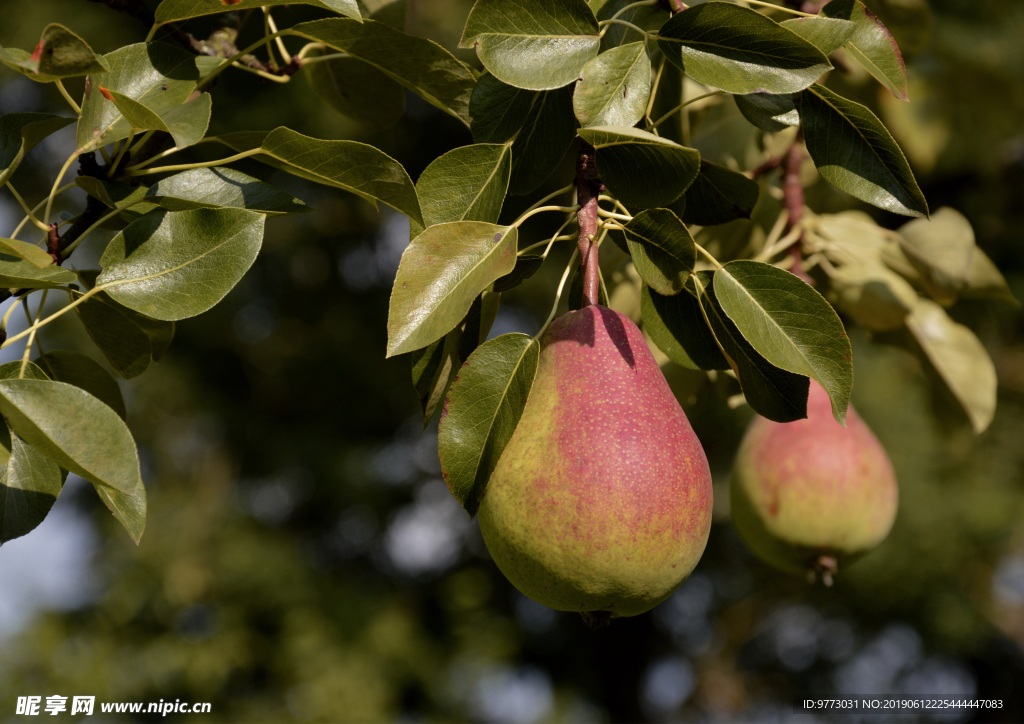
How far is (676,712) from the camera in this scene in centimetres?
346

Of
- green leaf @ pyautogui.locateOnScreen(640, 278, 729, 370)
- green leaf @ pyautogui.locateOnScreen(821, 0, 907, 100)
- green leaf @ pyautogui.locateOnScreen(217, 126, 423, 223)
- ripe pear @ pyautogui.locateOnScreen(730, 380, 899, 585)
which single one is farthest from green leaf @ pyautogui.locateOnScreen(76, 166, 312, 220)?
ripe pear @ pyautogui.locateOnScreen(730, 380, 899, 585)

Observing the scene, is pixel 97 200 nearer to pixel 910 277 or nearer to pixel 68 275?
pixel 68 275

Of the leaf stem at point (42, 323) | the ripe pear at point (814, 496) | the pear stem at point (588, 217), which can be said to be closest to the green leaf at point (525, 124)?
the pear stem at point (588, 217)

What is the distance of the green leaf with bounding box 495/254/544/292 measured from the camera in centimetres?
53

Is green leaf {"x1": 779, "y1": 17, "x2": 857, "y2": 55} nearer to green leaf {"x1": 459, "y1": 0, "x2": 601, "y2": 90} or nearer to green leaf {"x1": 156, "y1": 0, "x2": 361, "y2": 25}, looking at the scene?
green leaf {"x1": 459, "y1": 0, "x2": 601, "y2": 90}

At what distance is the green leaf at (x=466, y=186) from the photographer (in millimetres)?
485

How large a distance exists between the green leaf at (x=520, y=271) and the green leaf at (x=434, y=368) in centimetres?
4

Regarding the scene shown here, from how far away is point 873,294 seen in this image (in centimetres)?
85

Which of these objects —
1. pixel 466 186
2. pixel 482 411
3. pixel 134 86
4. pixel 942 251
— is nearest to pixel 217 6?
pixel 134 86

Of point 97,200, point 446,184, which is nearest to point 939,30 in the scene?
point 446,184

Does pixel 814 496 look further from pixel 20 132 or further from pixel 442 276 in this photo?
pixel 20 132

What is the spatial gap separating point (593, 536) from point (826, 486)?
481 millimetres

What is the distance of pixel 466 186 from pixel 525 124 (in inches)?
2.9

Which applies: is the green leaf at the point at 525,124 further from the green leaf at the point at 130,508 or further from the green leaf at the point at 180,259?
the green leaf at the point at 130,508
